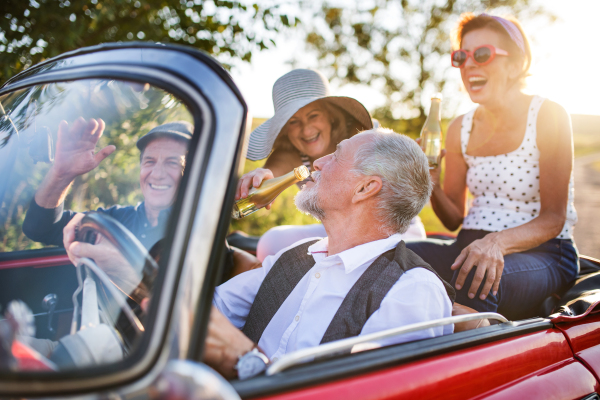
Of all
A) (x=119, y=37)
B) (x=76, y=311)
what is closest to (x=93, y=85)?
(x=76, y=311)

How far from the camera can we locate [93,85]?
1.24m

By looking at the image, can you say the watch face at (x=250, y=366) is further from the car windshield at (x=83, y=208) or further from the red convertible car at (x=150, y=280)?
the car windshield at (x=83, y=208)

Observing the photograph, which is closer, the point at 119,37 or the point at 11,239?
the point at 11,239

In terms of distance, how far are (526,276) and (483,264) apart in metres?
0.29

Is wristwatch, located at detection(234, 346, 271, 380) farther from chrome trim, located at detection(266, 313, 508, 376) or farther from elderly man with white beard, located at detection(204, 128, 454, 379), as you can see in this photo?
elderly man with white beard, located at detection(204, 128, 454, 379)

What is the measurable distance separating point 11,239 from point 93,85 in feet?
2.54

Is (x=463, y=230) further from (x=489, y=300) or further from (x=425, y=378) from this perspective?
(x=425, y=378)

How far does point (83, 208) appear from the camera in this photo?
1.53m

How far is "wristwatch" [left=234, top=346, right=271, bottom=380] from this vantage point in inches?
42.7

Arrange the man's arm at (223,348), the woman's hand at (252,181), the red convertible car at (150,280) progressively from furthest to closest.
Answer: the woman's hand at (252,181)
the man's arm at (223,348)
the red convertible car at (150,280)

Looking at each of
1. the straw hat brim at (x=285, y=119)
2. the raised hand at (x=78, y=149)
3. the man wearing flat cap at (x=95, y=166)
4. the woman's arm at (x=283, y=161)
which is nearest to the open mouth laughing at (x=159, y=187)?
the man wearing flat cap at (x=95, y=166)

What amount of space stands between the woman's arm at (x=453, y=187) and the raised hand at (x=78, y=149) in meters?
2.07

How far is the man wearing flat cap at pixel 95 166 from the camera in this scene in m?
1.10

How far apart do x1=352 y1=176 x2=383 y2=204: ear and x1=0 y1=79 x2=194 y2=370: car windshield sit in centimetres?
96
